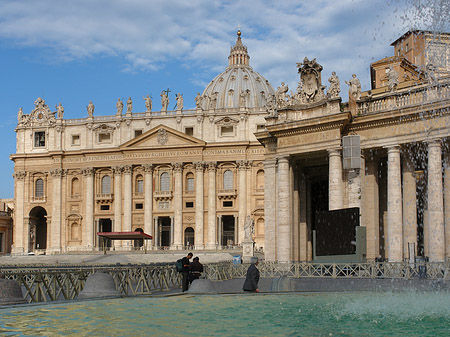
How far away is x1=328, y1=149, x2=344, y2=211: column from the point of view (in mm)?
30703

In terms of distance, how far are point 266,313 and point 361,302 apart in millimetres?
3170

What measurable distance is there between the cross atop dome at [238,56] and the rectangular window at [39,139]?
5369 cm

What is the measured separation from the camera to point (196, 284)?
20.3m

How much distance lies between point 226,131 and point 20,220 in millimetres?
32654

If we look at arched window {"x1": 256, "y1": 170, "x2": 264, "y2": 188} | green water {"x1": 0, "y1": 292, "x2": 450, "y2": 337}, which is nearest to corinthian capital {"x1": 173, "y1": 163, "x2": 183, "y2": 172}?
arched window {"x1": 256, "y1": 170, "x2": 264, "y2": 188}

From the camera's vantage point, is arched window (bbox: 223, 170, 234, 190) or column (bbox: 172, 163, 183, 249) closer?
column (bbox: 172, 163, 183, 249)

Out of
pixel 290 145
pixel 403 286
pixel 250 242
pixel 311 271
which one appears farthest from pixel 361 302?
pixel 250 242

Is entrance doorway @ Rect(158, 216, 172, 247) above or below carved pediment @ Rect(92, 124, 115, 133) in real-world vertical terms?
below

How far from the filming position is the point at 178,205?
281ft

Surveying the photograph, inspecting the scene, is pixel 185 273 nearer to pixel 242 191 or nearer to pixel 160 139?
pixel 242 191

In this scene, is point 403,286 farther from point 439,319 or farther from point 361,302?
point 439,319

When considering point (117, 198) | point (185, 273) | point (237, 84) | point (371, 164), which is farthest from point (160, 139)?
point (185, 273)

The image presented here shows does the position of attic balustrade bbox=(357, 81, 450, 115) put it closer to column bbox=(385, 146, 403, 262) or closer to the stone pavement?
column bbox=(385, 146, 403, 262)

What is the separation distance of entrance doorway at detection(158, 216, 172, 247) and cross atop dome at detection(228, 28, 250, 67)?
55.6 meters
